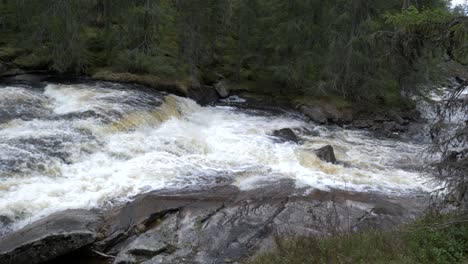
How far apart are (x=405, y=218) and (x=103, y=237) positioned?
5.92 m

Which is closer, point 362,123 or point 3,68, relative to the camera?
point 3,68

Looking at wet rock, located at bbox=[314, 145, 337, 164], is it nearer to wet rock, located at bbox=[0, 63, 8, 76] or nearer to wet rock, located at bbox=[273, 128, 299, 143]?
wet rock, located at bbox=[273, 128, 299, 143]

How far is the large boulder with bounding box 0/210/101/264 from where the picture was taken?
6.79m

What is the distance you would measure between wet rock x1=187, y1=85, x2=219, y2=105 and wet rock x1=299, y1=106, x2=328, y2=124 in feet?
13.5

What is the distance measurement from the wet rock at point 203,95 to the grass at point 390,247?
13861mm

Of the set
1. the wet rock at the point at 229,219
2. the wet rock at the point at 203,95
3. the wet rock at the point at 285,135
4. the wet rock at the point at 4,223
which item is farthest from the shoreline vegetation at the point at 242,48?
the wet rock at the point at 4,223

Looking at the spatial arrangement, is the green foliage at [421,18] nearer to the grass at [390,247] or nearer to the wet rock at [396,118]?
the grass at [390,247]

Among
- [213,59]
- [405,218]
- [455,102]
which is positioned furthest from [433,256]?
[213,59]

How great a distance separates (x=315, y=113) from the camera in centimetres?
1888

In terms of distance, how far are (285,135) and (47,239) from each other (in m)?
9.24

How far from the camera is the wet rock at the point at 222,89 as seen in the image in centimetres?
2088

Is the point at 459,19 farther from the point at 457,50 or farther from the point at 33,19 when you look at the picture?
the point at 33,19

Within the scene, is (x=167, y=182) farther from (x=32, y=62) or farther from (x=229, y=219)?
(x=32, y=62)

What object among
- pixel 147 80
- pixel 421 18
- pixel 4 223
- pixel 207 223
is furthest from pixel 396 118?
pixel 4 223
